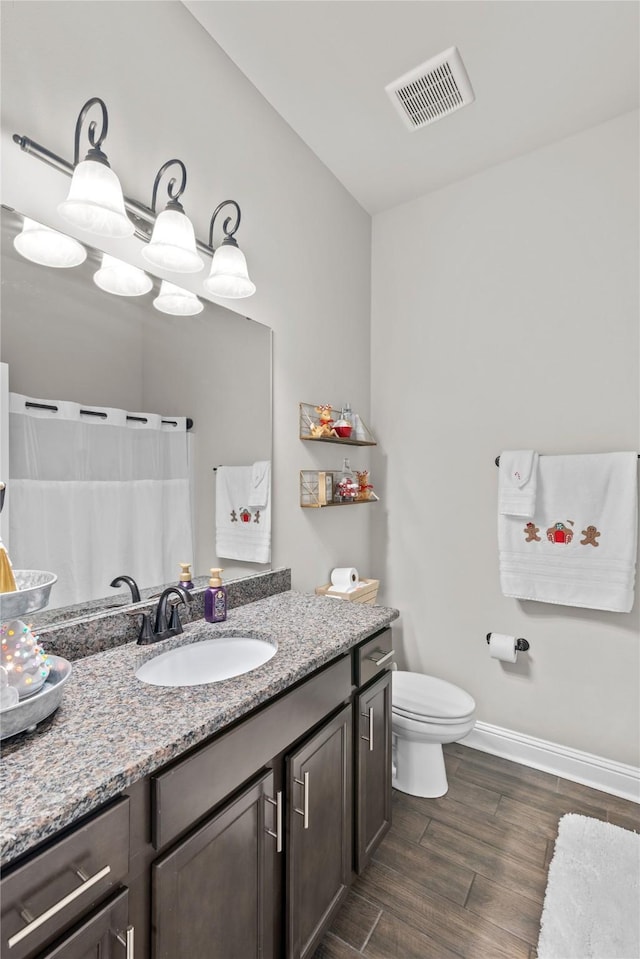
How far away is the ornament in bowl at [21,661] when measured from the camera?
31.9 inches

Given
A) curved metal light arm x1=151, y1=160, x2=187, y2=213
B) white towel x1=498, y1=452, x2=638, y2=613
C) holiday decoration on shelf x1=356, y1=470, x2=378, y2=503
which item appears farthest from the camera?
holiday decoration on shelf x1=356, y1=470, x2=378, y2=503

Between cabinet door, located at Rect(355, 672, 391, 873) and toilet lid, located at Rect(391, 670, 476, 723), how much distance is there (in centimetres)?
30

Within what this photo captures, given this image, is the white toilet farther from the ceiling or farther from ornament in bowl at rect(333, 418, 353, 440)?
the ceiling

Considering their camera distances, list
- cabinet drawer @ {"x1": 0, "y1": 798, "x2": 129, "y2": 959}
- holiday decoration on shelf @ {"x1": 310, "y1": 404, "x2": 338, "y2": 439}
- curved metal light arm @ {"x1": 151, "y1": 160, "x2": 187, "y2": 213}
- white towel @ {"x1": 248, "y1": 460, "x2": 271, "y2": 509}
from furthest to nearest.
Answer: holiday decoration on shelf @ {"x1": 310, "y1": 404, "x2": 338, "y2": 439}, white towel @ {"x1": 248, "y1": 460, "x2": 271, "y2": 509}, curved metal light arm @ {"x1": 151, "y1": 160, "x2": 187, "y2": 213}, cabinet drawer @ {"x1": 0, "y1": 798, "x2": 129, "y2": 959}

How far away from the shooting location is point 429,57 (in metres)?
1.70

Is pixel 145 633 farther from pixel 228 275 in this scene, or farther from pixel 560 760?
pixel 560 760

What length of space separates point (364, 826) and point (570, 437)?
5.85 ft

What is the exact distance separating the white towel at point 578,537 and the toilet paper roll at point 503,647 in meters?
0.21

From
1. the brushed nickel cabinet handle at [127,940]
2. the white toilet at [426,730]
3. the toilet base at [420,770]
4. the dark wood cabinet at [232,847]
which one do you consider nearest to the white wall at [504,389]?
the white toilet at [426,730]

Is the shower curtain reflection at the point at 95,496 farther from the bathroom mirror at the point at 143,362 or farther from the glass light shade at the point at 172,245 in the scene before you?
the glass light shade at the point at 172,245

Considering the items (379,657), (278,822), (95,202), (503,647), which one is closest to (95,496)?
(95,202)

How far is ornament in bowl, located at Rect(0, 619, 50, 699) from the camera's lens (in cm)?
81

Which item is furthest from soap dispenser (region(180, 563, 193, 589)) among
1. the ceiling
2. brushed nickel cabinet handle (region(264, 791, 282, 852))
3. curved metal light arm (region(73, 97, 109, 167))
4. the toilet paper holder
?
the ceiling

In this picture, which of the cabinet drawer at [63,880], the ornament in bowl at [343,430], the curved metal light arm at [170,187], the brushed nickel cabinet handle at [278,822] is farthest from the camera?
the ornament in bowl at [343,430]
